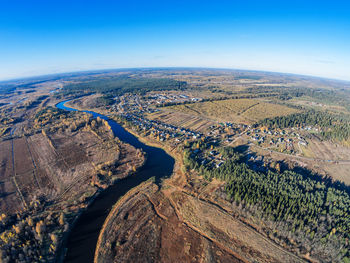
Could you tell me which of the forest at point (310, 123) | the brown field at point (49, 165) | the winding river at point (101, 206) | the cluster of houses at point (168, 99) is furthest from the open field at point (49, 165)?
the forest at point (310, 123)

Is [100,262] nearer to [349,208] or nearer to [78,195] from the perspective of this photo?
[78,195]

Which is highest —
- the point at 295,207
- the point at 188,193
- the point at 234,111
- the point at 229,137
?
the point at 234,111

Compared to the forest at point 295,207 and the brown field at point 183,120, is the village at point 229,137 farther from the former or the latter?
the forest at point 295,207

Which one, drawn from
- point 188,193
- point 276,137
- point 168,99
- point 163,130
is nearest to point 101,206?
point 188,193

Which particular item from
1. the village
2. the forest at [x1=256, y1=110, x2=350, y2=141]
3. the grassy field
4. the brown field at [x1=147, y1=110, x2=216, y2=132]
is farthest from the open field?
the forest at [x1=256, y1=110, x2=350, y2=141]

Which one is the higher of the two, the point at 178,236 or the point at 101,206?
the point at 101,206

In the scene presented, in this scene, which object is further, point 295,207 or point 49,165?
point 49,165

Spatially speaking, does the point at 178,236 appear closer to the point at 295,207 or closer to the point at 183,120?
the point at 295,207
